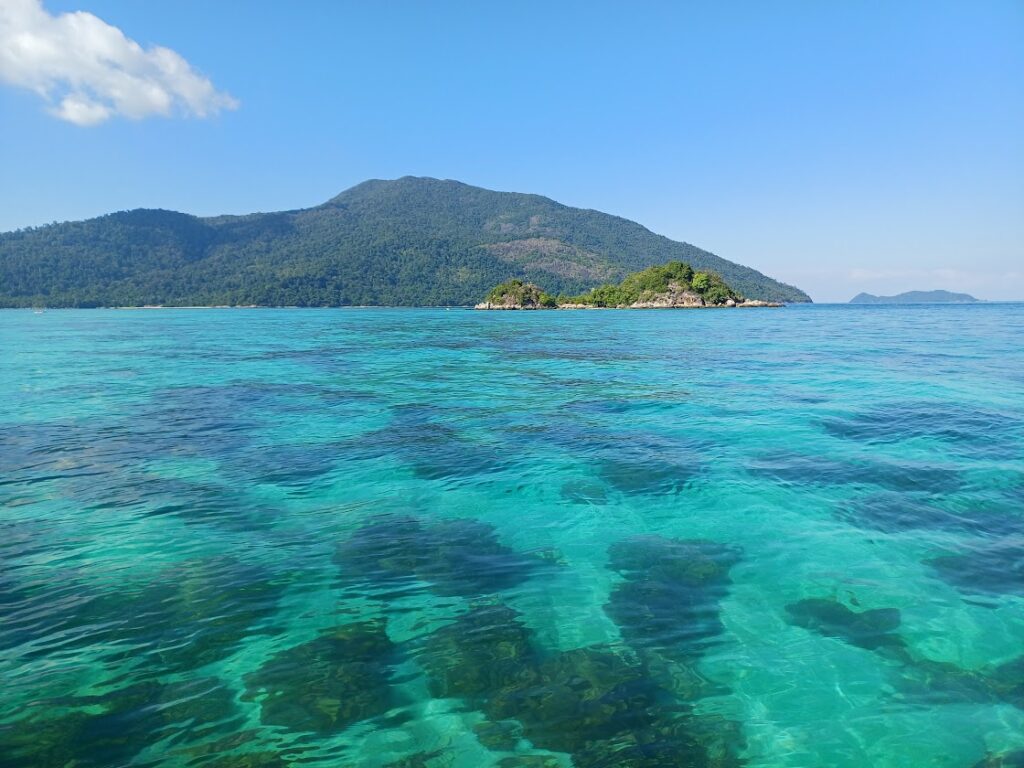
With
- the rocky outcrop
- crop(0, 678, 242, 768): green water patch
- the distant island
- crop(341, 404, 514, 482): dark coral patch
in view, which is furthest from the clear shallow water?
the rocky outcrop

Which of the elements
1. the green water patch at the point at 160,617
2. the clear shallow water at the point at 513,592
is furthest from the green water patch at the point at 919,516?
the green water patch at the point at 160,617

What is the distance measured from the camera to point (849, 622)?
672 centimetres

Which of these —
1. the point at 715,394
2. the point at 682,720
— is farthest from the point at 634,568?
the point at 715,394

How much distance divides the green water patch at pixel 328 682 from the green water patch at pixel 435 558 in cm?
124

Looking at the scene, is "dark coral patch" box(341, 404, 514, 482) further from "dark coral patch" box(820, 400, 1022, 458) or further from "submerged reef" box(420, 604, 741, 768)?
"dark coral patch" box(820, 400, 1022, 458)

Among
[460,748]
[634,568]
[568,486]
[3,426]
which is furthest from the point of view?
[3,426]

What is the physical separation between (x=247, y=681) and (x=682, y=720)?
14.1 feet

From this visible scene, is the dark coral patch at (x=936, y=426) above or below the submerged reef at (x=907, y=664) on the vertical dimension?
above

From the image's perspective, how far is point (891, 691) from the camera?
18.0ft

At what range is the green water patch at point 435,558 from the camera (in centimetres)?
748

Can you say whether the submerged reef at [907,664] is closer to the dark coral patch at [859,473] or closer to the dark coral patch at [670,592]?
the dark coral patch at [670,592]

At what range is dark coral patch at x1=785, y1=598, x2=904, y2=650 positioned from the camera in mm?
6338

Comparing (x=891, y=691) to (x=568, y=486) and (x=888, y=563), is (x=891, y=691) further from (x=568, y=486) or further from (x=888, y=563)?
(x=568, y=486)

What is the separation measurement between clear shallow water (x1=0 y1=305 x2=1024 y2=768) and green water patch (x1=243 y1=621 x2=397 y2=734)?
0.10ft
